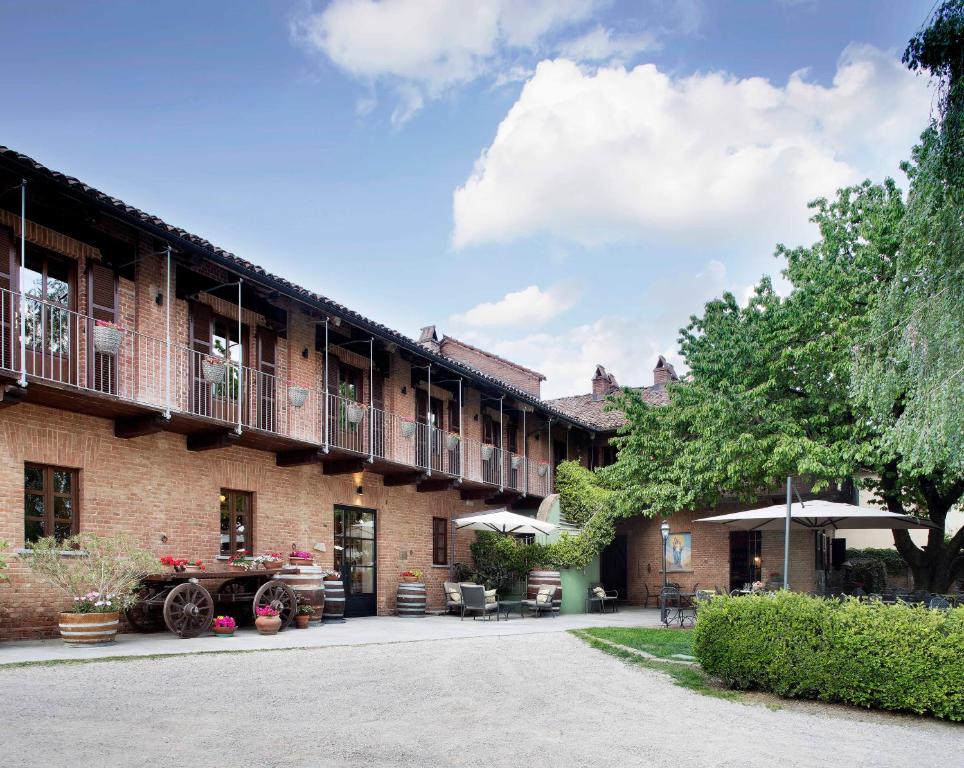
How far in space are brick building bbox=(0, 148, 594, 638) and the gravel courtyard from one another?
11.9 ft

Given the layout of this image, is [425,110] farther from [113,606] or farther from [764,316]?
[113,606]

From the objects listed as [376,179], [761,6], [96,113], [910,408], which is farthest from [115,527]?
[761,6]

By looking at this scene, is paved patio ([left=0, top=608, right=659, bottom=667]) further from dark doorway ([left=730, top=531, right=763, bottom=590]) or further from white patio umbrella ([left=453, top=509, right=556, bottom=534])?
dark doorway ([left=730, top=531, right=763, bottom=590])

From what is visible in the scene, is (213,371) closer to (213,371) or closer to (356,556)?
(213,371)

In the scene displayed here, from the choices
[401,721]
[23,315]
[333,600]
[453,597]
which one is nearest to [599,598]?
[453,597]

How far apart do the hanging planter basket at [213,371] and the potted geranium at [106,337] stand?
1.71 meters

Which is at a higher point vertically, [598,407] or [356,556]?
[598,407]

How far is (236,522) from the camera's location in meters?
14.4

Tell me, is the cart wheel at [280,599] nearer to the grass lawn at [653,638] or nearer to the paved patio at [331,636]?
the paved patio at [331,636]

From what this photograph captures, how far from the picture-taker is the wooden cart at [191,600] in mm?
11273

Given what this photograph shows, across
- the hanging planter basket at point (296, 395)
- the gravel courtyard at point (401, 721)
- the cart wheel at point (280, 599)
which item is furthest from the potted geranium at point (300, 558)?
the gravel courtyard at point (401, 721)

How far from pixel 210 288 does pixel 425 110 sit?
5.78 meters

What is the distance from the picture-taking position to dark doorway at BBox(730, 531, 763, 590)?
2356 centimetres

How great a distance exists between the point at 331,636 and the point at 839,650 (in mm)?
7197
